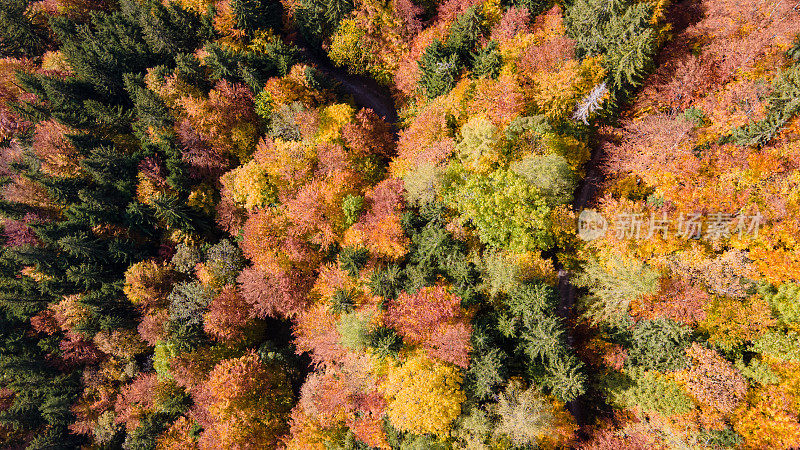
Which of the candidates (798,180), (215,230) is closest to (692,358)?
(798,180)

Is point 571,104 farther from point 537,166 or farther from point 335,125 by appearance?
point 335,125

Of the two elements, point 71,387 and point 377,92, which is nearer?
point 71,387

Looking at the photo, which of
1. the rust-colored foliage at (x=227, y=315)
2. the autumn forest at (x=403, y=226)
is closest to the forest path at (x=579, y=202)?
the autumn forest at (x=403, y=226)

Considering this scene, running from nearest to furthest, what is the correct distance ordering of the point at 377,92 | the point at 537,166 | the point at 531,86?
the point at 537,166
the point at 531,86
the point at 377,92

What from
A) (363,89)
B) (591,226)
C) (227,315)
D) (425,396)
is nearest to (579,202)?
(591,226)

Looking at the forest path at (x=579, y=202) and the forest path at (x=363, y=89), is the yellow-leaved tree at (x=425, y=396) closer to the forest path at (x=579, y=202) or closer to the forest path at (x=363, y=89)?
the forest path at (x=579, y=202)

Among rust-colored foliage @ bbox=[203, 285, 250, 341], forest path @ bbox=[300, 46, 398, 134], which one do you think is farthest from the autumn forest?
forest path @ bbox=[300, 46, 398, 134]

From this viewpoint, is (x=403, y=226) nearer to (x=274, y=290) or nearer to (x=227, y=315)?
(x=274, y=290)
